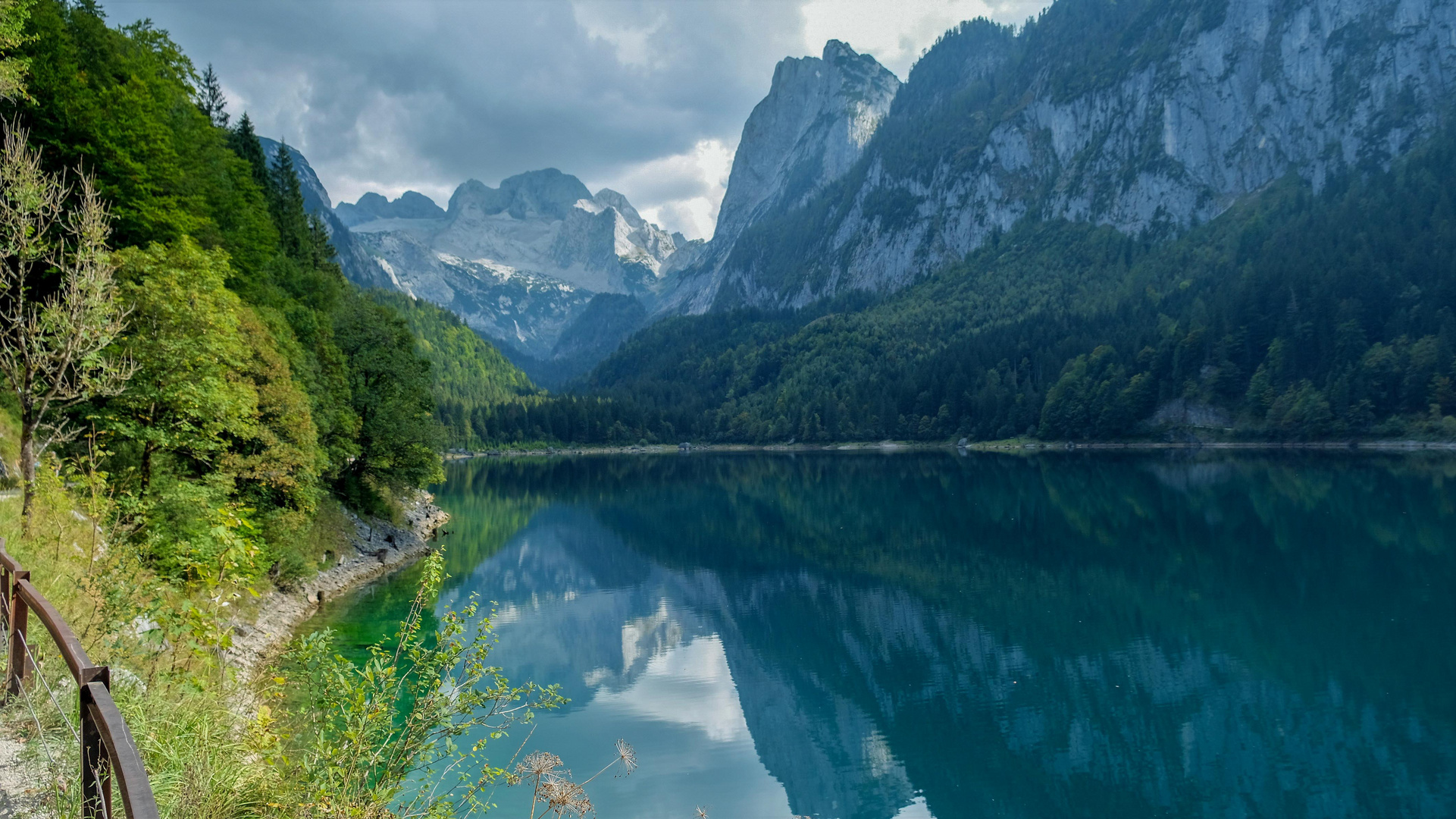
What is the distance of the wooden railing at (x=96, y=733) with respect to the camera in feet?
11.7

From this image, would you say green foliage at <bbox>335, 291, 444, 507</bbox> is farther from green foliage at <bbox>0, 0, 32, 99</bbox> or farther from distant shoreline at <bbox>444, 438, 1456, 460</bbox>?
distant shoreline at <bbox>444, 438, 1456, 460</bbox>

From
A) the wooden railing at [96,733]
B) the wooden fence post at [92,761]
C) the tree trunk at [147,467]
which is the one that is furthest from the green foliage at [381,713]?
the tree trunk at [147,467]

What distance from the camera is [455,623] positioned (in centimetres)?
820

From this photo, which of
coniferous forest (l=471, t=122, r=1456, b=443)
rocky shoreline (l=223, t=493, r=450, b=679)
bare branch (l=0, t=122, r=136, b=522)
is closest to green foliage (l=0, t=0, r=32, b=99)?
bare branch (l=0, t=122, r=136, b=522)

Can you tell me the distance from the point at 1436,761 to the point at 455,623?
2079cm

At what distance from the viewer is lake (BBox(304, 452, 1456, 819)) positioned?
17.9 meters

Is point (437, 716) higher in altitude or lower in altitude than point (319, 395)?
lower

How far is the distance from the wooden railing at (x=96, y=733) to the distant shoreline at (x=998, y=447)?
12119 centimetres

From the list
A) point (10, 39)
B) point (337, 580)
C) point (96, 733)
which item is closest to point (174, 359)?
point (10, 39)

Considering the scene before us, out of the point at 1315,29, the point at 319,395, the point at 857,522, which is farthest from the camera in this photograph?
the point at 1315,29

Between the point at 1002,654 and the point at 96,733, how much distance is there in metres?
26.1

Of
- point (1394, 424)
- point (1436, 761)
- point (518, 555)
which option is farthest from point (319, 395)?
point (1394, 424)

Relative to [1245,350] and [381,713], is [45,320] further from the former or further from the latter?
[1245,350]

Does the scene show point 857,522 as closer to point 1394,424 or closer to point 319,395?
point 319,395
